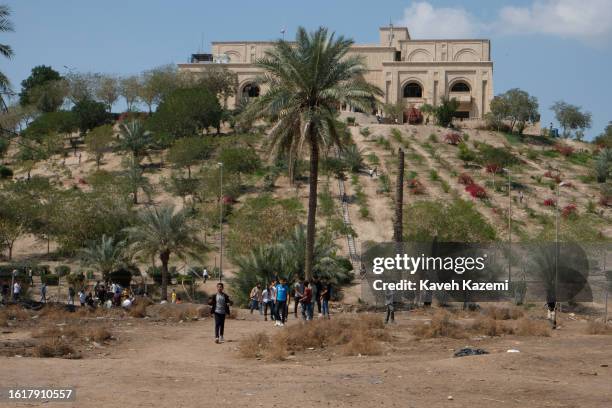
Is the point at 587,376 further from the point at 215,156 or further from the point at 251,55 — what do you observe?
the point at 251,55

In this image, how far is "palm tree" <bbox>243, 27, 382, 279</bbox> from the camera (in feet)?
91.1

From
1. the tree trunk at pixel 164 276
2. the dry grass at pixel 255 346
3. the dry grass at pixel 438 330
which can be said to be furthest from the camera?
the tree trunk at pixel 164 276

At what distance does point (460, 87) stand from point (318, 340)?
3043 inches

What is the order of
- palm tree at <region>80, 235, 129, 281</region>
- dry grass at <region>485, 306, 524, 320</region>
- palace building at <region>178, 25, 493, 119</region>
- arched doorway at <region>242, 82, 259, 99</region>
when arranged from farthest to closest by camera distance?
arched doorway at <region>242, 82, 259, 99</region>
palace building at <region>178, 25, 493, 119</region>
palm tree at <region>80, 235, 129, 281</region>
dry grass at <region>485, 306, 524, 320</region>

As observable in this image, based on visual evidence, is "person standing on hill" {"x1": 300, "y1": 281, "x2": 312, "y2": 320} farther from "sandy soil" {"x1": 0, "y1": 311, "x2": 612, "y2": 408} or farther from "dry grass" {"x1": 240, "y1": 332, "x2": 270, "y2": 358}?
"dry grass" {"x1": 240, "y1": 332, "x2": 270, "y2": 358}

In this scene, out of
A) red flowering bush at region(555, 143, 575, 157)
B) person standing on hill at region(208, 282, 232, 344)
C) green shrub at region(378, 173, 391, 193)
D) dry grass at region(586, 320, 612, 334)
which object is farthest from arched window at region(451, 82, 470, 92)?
person standing on hill at region(208, 282, 232, 344)

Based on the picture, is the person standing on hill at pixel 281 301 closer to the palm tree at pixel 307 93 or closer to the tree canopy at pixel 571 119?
the palm tree at pixel 307 93

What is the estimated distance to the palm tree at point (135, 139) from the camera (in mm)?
73688

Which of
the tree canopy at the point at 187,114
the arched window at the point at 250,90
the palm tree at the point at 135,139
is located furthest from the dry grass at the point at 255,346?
the arched window at the point at 250,90

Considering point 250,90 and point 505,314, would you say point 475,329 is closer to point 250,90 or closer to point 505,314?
point 505,314

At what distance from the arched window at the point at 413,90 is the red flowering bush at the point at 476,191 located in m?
29.7

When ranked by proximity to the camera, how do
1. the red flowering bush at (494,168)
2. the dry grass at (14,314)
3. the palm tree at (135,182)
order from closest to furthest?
the dry grass at (14,314) → the palm tree at (135,182) → the red flowering bush at (494,168)

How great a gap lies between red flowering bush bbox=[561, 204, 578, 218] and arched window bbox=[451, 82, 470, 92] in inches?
1296

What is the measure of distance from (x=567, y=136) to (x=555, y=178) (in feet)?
66.7
